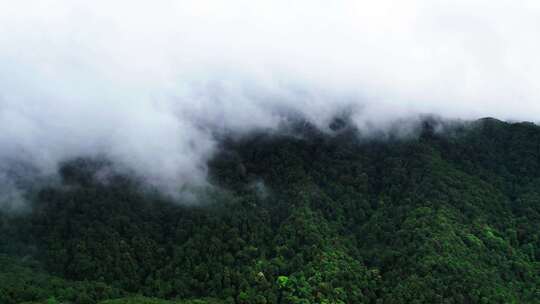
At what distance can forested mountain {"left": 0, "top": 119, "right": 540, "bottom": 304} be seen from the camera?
4761 inches

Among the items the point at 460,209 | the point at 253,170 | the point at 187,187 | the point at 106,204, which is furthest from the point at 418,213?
the point at 106,204

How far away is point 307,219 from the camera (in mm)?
143625

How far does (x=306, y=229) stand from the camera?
139125mm

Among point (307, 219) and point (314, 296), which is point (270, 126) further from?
point (314, 296)

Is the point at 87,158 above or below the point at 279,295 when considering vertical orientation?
above

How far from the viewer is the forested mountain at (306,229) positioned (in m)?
121

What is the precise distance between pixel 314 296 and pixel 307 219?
89.2 feet

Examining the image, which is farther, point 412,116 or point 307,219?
point 412,116

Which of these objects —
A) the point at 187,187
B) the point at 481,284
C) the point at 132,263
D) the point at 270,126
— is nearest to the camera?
the point at 481,284

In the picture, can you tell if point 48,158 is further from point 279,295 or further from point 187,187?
point 279,295

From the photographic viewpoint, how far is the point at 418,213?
466 feet

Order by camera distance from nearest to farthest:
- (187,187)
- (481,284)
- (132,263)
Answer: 1. (481,284)
2. (132,263)
3. (187,187)

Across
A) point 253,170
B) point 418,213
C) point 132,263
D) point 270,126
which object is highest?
point 270,126

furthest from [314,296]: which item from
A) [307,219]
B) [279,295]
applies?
[307,219]
